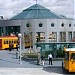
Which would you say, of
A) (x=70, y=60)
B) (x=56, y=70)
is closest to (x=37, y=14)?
(x=56, y=70)

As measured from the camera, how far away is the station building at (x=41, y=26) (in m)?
81.0

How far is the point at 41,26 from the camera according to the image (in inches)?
3221

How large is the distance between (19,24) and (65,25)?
10716mm

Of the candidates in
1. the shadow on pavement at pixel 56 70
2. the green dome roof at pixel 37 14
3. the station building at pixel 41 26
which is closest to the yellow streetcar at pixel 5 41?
the station building at pixel 41 26

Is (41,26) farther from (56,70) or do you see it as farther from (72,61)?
(72,61)

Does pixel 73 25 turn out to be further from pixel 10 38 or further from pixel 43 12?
pixel 10 38

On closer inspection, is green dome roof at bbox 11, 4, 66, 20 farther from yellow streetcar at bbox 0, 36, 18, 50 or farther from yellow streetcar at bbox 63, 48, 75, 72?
yellow streetcar at bbox 63, 48, 75, 72

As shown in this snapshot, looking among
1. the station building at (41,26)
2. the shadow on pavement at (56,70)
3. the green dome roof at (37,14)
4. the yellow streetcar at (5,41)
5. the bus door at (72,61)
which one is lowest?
the shadow on pavement at (56,70)

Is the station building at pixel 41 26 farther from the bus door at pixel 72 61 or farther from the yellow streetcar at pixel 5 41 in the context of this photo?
the bus door at pixel 72 61

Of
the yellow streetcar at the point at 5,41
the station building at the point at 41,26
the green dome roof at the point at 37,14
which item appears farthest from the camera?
the green dome roof at the point at 37,14

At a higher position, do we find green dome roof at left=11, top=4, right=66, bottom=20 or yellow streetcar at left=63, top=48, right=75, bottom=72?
green dome roof at left=11, top=4, right=66, bottom=20

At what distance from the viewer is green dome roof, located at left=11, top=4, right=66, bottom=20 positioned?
86.2m

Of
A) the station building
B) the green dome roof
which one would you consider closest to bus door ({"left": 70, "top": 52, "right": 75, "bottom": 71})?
the station building

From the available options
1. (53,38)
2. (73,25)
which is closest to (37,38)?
(53,38)
